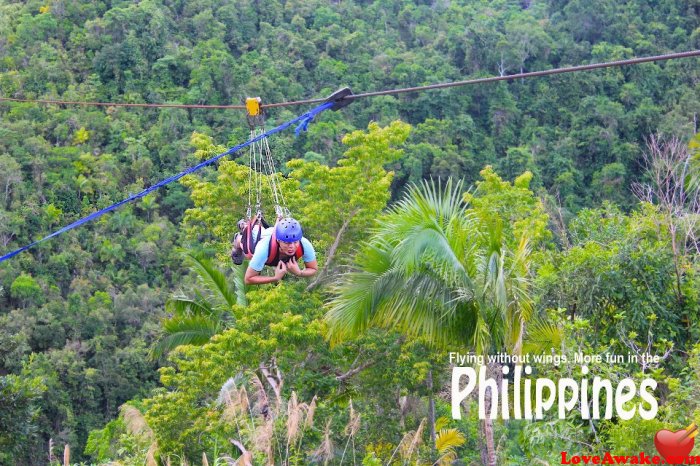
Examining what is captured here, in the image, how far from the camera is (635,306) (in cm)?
720

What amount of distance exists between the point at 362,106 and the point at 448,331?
2688cm

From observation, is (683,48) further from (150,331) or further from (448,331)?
(448,331)

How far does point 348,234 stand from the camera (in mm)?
12133

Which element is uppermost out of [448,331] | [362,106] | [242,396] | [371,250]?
[362,106]

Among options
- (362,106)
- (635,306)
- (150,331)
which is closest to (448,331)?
(635,306)

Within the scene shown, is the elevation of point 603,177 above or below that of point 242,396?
above

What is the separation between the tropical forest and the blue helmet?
103 millimetres

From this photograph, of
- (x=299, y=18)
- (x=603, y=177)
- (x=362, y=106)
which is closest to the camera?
(x=603, y=177)

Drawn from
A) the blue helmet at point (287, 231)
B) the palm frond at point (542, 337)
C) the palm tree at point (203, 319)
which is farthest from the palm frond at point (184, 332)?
the blue helmet at point (287, 231)

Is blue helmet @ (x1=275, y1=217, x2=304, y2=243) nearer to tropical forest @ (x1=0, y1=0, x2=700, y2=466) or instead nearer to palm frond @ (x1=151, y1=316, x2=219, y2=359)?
tropical forest @ (x1=0, y1=0, x2=700, y2=466)

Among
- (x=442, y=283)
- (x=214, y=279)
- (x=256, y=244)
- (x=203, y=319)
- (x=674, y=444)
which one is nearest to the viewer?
(x=674, y=444)

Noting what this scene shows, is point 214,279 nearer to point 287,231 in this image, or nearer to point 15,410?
point 15,410

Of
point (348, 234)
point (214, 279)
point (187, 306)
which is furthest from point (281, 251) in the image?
point (187, 306)

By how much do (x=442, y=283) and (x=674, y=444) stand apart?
7.25ft
